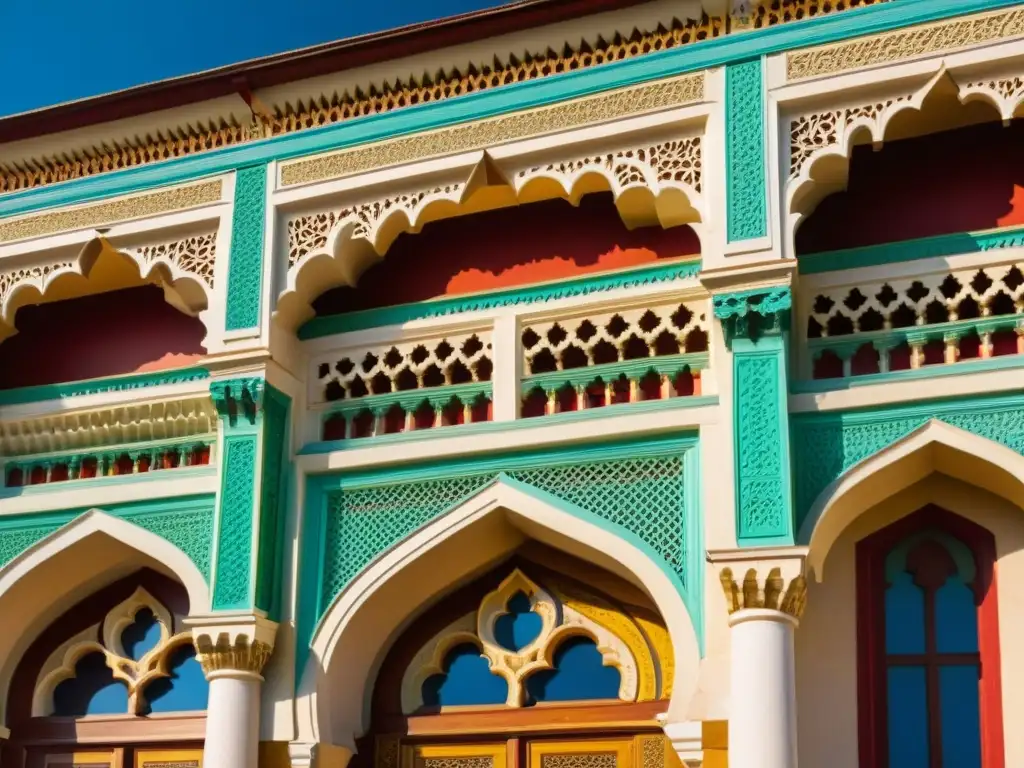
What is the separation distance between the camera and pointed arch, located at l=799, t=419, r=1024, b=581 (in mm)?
5602

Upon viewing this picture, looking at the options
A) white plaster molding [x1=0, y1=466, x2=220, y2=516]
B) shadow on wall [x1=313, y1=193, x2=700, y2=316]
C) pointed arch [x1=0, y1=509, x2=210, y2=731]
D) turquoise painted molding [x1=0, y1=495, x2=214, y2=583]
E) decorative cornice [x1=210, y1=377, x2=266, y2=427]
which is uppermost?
shadow on wall [x1=313, y1=193, x2=700, y2=316]

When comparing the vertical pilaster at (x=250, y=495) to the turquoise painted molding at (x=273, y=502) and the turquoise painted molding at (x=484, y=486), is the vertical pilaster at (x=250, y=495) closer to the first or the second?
the turquoise painted molding at (x=273, y=502)

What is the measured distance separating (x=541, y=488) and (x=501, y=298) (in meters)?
0.93

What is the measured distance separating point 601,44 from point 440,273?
4.16 feet

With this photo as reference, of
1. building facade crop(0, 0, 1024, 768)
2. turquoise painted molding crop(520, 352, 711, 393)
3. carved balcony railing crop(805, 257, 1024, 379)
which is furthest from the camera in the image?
turquoise painted molding crop(520, 352, 711, 393)

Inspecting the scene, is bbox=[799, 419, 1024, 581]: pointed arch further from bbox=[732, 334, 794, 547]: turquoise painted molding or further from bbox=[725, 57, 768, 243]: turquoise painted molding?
bbox=[725, 57, 768, 243]: turquoise painted molding

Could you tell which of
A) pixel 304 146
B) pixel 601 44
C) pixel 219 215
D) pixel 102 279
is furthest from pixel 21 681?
pixel 601 44

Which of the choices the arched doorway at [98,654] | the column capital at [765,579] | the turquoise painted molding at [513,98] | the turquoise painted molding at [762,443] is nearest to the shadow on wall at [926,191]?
the turquoise painted molding at [513,98]

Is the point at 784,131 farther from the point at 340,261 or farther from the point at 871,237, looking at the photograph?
the point at 340,261

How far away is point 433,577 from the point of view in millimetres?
6691

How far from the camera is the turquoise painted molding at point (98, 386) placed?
7.32 meters

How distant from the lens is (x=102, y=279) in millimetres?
7707

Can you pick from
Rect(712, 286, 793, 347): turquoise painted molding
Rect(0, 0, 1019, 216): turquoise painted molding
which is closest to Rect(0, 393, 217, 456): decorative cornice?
Rect(0, 0, 1019, 216): turquoise painted molding

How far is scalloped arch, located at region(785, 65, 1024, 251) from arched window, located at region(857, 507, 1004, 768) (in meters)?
1.29
